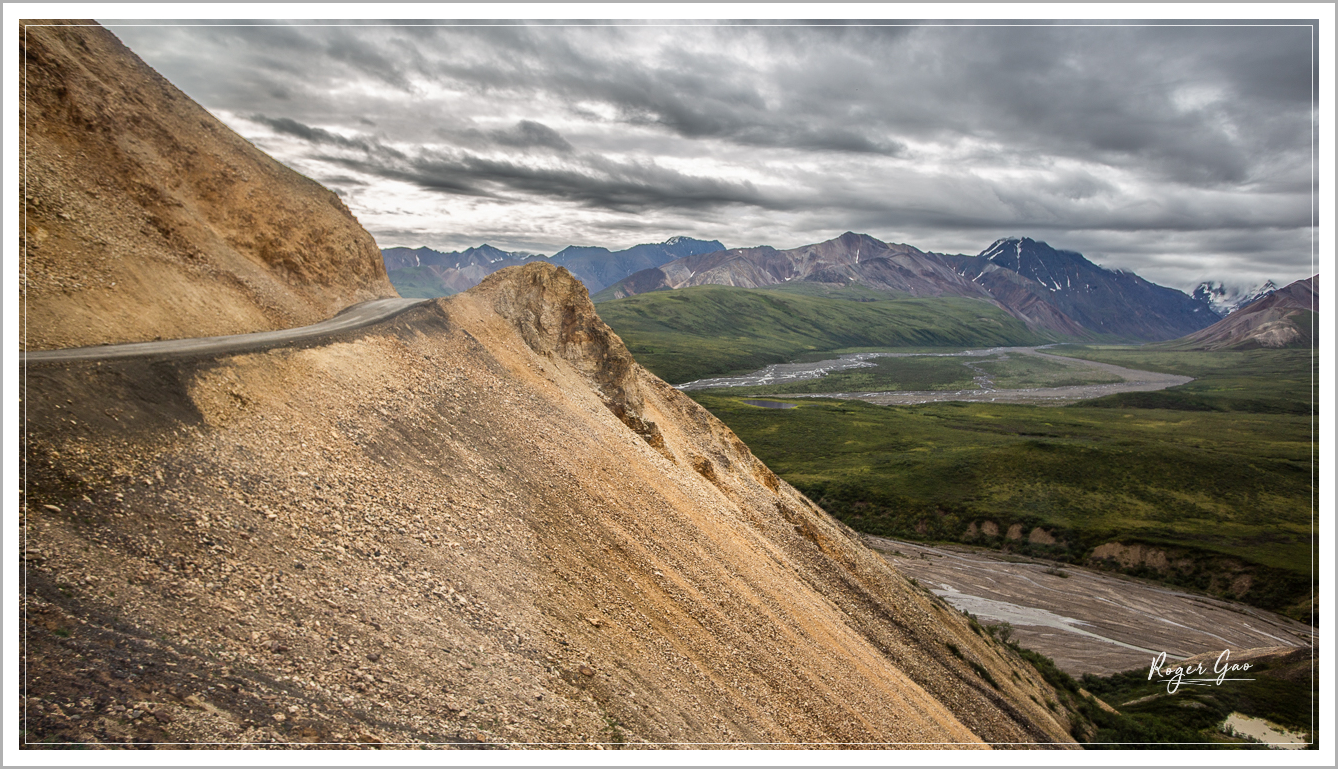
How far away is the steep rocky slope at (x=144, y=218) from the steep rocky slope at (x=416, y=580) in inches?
251

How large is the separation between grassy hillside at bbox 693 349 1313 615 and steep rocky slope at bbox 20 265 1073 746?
65.0 meters

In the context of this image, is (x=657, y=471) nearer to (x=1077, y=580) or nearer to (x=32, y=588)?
(x=32, y=588)

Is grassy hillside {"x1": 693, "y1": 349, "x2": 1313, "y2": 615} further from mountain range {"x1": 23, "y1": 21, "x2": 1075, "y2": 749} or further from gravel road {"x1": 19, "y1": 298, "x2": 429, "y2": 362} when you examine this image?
gravel road {"x1": 19, "y1": 298, "x2": 429, "y2": 362}

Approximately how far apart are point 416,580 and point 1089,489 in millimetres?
114912

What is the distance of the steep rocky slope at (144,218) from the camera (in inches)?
874

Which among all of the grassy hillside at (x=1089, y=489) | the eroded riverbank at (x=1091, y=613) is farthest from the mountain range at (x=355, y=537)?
the grassy hillside at (x=1089, y=489)

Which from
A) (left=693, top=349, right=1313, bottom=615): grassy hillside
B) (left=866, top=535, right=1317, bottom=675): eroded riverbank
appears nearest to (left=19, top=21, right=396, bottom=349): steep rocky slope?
(left=866, top=535, right=1317, bottom=675): eroded riverbank

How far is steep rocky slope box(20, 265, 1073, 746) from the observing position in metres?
11.2

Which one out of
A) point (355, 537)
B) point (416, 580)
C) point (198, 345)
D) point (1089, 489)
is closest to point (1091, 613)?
point (1089, 489)

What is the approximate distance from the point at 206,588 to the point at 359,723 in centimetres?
430

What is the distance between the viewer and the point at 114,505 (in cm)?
1313

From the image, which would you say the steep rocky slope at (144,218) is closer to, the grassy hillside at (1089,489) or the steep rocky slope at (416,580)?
the steep rocky slope at (416,580)

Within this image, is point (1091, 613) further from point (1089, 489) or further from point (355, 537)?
point (355, 537)

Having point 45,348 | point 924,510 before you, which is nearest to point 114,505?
point 45,348
